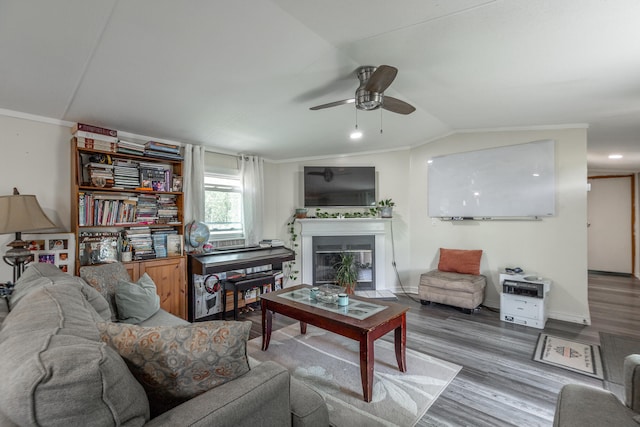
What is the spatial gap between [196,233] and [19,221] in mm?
1676

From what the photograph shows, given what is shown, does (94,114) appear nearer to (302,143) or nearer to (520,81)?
(302,143)

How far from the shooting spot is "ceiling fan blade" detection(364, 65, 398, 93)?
196 cm

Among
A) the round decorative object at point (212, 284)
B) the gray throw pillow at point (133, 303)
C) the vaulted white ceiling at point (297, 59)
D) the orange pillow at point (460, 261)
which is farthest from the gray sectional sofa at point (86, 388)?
the orange pillow at point (460, 261)

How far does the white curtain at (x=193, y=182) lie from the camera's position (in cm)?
375

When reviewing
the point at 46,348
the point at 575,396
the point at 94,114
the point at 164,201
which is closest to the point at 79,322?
the point at 46,348

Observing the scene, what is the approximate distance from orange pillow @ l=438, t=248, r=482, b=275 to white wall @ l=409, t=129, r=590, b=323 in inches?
5.9

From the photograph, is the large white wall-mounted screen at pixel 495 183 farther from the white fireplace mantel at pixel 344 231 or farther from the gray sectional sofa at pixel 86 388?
the gray sectional sofa at pixel 86 388

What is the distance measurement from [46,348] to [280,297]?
214 centimetres

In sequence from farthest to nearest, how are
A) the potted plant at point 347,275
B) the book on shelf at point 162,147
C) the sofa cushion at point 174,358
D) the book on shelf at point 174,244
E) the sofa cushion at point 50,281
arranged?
the potted plant at point 347,275 → the book on shelf at point 174,244 → the book on shelf at point 162,147 → the sofa cushion at point 50,281 → the sofa cushion at point 174,358

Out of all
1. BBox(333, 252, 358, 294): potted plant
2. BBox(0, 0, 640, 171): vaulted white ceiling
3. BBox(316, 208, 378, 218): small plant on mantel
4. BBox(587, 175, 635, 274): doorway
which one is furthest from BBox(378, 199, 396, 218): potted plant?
BBox(587, 175, 635, 274): doorway

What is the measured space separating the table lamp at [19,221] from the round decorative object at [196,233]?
1.45m

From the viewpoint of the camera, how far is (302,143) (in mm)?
4230

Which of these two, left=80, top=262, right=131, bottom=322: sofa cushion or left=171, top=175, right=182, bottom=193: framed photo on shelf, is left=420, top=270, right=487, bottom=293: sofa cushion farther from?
left=80, top=262, right=131, bottom=322: sofa cushion

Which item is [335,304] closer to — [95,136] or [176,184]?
[176,184]
